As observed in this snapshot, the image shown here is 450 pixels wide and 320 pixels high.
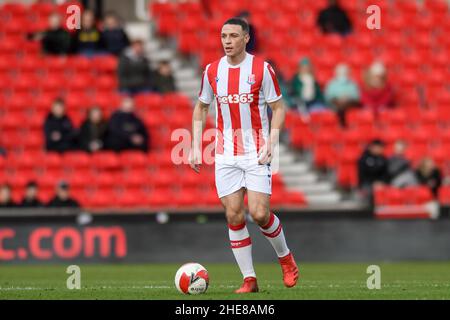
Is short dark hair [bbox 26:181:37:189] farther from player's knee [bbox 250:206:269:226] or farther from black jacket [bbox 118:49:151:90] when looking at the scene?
player's knee [bbox 250:206:269:226]

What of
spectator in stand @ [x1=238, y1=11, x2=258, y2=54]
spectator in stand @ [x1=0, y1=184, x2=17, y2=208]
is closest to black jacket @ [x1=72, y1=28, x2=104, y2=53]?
spectator in stand @ [x1=238, y1=11, x2=258, y2=54]

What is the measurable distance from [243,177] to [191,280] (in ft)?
3.35

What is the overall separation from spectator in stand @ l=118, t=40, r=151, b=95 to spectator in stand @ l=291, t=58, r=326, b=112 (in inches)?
98.6

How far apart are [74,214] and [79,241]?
395 millimetres

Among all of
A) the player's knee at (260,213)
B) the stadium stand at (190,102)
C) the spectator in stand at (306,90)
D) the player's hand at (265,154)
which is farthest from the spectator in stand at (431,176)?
the player's hand at (265,154)

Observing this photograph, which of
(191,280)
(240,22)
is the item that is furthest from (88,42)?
(191,280)

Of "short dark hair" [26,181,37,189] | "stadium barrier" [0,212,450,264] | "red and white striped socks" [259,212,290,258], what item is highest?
"red and white striped socks" [259,212,290,258]

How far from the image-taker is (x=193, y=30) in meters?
21.5

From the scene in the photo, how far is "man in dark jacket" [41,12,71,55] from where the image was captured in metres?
20.5

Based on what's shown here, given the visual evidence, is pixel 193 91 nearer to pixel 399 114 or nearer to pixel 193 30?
pixel 193 30

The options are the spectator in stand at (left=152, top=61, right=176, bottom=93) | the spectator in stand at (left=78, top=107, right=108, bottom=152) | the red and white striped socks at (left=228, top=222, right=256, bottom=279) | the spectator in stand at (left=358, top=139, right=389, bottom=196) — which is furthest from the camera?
the spectator in stand at (left=152, top=61, right=176, bottom=93)

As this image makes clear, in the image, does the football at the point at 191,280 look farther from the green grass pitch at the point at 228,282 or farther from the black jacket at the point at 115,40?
the black jacket at the point at 115,40

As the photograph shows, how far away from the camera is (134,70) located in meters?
20.0

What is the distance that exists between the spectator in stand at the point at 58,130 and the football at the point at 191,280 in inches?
359
